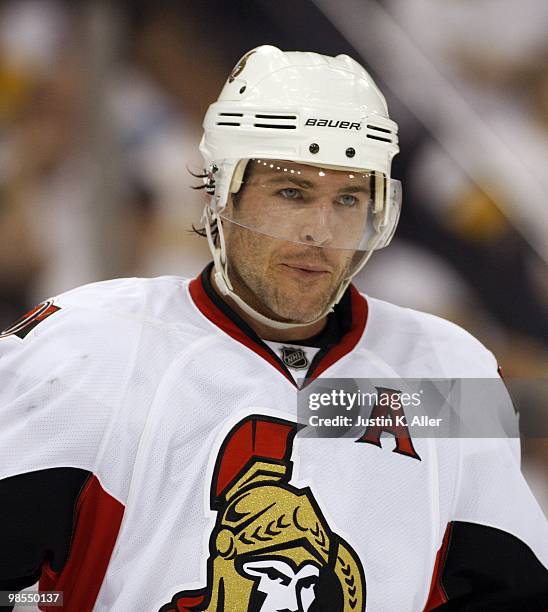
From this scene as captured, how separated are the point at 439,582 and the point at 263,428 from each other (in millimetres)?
383

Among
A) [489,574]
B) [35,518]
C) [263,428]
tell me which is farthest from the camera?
[489,574]

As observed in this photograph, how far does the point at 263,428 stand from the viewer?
1.39 m

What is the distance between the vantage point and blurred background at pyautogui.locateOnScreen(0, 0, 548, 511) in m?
2.06

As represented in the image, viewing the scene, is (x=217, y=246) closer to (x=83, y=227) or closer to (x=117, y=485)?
(x=117, y=485)

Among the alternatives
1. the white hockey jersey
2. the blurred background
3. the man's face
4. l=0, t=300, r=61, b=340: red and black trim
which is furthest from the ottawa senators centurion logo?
the blurred background

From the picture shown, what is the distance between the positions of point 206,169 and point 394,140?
0.32m

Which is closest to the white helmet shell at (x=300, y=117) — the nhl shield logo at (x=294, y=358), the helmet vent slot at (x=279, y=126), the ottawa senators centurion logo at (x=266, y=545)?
the helmet vent slot at (x=279, y=126)

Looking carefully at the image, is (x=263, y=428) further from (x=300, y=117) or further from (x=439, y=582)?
(x=300, y=117)

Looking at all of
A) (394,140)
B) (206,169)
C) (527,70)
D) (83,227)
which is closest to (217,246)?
(206,169)

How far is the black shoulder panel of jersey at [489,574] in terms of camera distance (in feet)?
4.84

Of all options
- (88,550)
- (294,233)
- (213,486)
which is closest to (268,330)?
(294,233)

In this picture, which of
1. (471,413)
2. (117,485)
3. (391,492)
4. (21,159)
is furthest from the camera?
(21,159)

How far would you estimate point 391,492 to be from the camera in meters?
1.42

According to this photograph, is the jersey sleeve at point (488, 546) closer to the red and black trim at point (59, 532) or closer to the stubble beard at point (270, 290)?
the stubble beard at point (270, 290)
